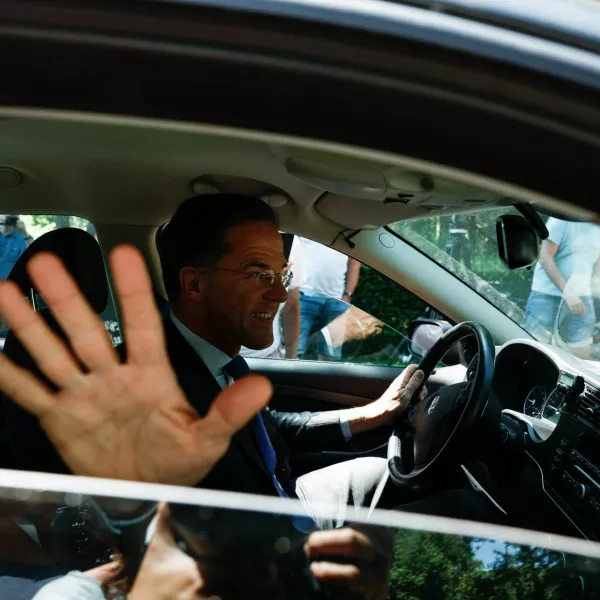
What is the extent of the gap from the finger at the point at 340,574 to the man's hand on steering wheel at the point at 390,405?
1368 mm

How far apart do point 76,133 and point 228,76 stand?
75cm

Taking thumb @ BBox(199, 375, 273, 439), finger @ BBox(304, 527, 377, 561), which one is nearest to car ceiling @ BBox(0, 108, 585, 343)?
thumb @ BBox(199, 375, 273, 439)

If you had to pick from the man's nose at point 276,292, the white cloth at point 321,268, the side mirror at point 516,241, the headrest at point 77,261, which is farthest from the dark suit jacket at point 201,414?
the white cloth at point 321,268

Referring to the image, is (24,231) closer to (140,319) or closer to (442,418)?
(140,319)

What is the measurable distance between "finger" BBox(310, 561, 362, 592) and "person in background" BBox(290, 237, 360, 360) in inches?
54.1

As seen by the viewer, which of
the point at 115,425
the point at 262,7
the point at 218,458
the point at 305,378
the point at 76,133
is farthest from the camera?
the point at 305,378

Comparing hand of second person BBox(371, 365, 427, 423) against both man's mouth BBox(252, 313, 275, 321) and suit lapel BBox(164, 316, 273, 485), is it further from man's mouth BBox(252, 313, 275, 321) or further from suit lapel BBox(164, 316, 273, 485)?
suit lapel BBox(164, 316, 273, 485)

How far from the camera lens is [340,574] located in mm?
1042

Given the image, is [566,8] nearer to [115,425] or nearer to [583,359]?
[115,425]

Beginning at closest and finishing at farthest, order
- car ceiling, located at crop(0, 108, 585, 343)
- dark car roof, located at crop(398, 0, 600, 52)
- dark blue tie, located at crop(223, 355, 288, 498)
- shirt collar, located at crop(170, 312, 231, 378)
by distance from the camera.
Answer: dark car roof, located at crop(398, 0, 600, 52) → car ceiling, located at crop(0, 108, 585, 343) → dark blue tie, located at crop(223, 355, 288, 498) → shirt collar, located at crop(170, 312, 231, 378)

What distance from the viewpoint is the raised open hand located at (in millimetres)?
930

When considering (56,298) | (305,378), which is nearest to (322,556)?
(56,298)

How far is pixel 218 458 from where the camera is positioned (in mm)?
1061

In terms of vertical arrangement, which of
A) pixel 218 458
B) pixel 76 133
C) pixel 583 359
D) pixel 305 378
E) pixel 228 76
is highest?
pixel 228 76
